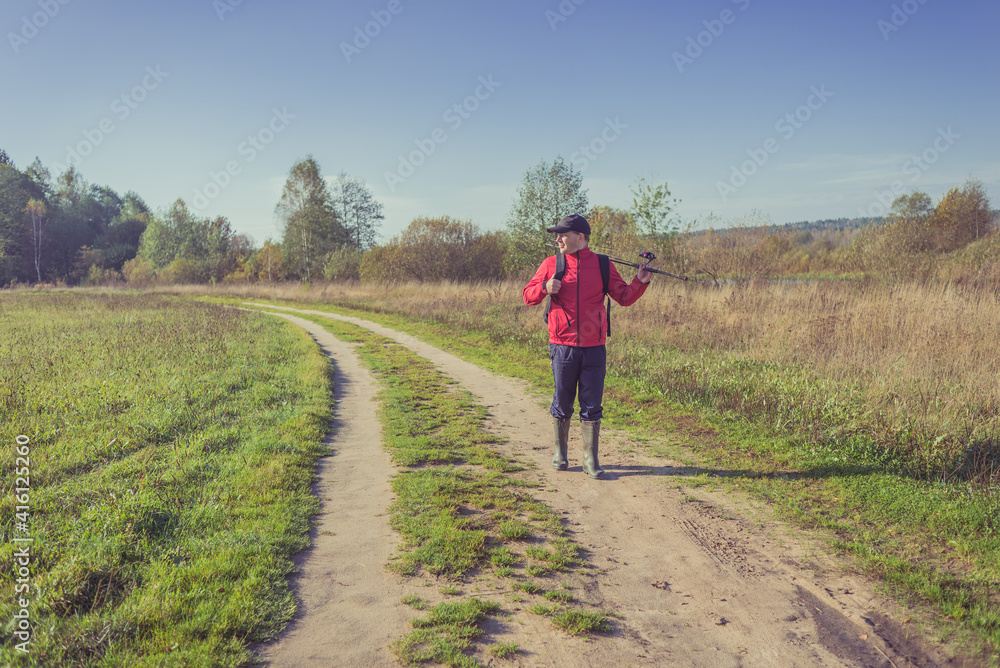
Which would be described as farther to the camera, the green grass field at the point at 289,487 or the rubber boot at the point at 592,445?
the rubber boot at the point at 592,445

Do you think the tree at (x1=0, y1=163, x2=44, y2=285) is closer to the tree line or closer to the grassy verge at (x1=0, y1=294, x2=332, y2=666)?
the tree line

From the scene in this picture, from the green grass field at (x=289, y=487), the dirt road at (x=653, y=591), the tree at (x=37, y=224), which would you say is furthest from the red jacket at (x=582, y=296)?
the tree at (x=37, y=224)

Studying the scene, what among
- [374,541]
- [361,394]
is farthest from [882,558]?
[361,394]

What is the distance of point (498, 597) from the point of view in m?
3.40

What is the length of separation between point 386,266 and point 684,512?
32.0 meters

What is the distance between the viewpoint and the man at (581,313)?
17.7ft

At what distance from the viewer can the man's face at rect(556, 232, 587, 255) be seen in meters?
5.38

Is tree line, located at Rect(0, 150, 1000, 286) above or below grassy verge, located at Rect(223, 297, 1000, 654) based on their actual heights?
above

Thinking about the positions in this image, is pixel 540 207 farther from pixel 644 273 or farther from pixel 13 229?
pixel 13 229

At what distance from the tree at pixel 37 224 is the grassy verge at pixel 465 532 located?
66.0 meters

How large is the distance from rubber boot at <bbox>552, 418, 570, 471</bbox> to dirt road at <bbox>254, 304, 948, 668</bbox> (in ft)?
0.49

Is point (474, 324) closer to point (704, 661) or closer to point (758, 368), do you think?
point (758, 368)

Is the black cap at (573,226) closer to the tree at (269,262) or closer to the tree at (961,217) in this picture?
the tree at (961,217)

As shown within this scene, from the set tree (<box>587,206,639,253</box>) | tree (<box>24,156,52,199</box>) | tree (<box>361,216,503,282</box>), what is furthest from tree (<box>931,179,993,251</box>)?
tree (<box>24,156,52,199</box>)
